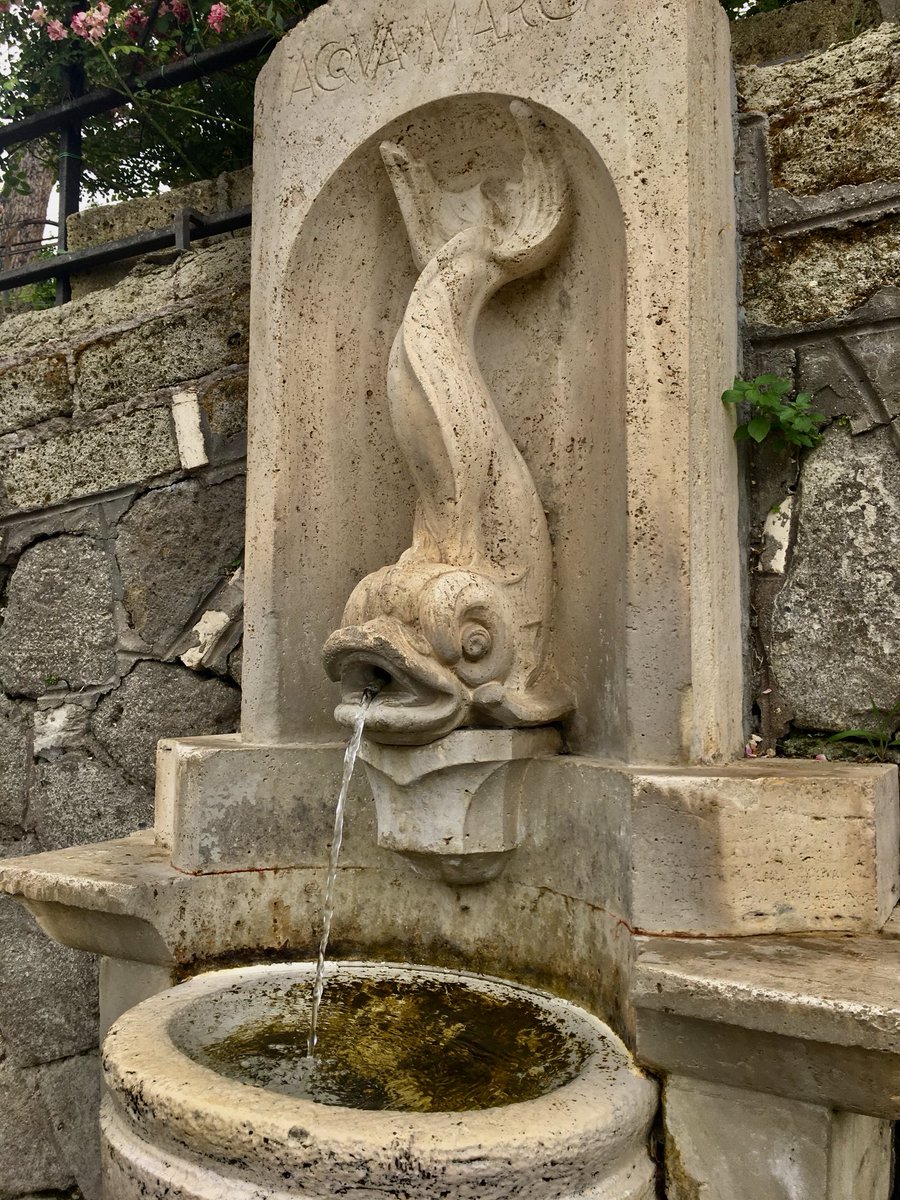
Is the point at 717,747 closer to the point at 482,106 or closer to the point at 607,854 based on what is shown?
the point at 607,854

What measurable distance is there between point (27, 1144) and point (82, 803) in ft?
2.62

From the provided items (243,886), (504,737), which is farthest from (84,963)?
(504,737)

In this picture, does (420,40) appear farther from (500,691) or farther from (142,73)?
(142,73)

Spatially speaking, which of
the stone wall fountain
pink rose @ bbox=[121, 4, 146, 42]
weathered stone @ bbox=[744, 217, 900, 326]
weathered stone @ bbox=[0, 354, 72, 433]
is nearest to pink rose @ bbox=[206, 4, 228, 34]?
pink rose @ bbox=[121, 4, 146, 42]

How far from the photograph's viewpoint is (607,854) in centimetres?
160

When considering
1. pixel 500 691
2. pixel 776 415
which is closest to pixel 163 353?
pixel 500 691

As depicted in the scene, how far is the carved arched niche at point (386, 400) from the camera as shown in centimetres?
184

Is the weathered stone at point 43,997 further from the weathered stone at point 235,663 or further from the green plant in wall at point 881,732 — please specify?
the green plant in wall at point 881,732

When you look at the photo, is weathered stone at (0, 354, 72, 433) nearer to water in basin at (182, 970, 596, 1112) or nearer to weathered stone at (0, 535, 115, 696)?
weathered stone at (0, 535, 115, 696)

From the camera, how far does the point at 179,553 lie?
2.57m

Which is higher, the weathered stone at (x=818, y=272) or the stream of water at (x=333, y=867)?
the weathered stone at (x=818, y=272)

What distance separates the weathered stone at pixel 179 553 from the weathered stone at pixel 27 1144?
1.12m

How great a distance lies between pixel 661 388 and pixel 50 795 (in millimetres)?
1880

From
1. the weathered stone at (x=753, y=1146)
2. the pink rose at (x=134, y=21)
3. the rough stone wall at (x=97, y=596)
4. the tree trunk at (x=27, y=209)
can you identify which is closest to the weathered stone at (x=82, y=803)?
the rough stone wall at (x=97, y=596)
